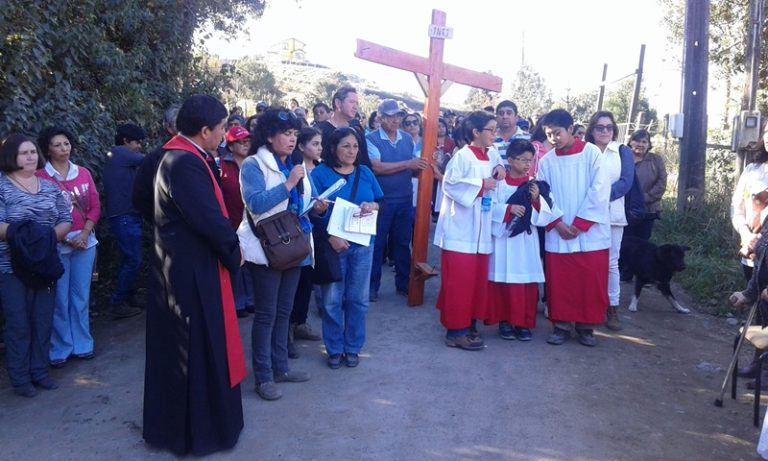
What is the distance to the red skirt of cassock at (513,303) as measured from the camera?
18.8 feet

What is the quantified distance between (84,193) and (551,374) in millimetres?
4029

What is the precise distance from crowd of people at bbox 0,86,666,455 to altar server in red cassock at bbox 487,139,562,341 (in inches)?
0.5

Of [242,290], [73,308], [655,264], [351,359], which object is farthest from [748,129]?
[73,308]

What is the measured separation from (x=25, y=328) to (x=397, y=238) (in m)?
3.78

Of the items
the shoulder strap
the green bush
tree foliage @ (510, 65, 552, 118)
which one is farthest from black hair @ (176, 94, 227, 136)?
tree foliage @ (510, 65, 552, 118)

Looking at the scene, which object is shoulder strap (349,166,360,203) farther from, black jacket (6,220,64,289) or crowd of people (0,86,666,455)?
black jacket (6,220,64,289)

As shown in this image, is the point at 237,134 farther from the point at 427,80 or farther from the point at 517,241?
the point at 517,241

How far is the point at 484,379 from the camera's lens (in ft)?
16.0

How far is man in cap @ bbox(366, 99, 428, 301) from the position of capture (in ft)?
22.2

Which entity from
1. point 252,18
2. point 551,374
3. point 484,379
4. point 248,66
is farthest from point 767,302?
point 248,66

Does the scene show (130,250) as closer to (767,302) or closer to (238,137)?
(238,137)

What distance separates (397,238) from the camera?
714cm

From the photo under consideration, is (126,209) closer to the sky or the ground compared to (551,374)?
closer to the sky

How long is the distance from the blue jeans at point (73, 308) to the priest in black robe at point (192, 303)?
182 centimetres
